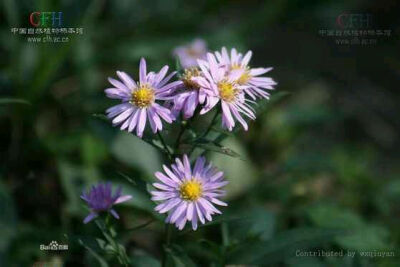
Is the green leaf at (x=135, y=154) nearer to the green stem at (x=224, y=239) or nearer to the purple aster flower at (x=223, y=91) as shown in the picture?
the green stem at (x=224, y=239)

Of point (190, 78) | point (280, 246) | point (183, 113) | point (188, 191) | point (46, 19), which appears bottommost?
point (280, 246)

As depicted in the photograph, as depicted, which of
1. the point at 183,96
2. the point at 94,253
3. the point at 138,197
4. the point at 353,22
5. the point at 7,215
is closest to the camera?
the point at 183,96

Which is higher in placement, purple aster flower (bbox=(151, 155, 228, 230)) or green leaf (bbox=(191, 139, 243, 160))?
green leaf (bbox=(191, 139, 243, 160))

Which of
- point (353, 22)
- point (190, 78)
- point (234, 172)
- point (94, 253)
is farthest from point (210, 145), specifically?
point (353, 22)

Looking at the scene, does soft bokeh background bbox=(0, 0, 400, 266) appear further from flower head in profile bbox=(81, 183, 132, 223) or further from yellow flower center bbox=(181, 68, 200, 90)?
yellow flower center bbox=(181, 68, 200, 90)

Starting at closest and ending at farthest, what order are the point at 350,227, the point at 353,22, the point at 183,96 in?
the point at 183,96
the point at 350,227
the point at 353,22

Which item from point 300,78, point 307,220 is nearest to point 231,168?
point 307,220

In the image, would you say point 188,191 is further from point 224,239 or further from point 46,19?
point 46,19

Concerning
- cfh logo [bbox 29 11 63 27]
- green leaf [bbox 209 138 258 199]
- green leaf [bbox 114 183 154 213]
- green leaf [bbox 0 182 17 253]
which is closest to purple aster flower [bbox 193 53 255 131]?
green leaf [bbox 114 183 154 213]
